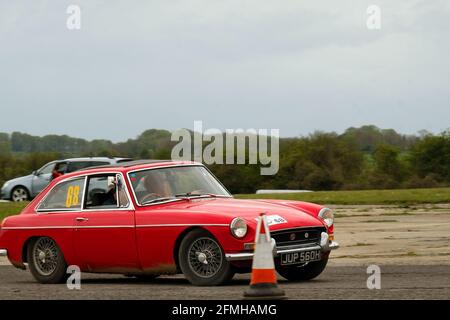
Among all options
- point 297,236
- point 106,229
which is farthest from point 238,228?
point 106,229

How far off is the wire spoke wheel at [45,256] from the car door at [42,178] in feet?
75.4

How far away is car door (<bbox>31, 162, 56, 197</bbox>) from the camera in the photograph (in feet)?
118

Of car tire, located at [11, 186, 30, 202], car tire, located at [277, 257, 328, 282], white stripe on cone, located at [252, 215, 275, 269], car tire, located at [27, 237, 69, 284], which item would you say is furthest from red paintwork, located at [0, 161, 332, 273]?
car tire, located at [11, 186, 30, 202]

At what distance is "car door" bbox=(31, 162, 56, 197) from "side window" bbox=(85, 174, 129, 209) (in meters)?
23.3

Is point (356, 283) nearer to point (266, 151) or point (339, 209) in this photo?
point (339, 209)

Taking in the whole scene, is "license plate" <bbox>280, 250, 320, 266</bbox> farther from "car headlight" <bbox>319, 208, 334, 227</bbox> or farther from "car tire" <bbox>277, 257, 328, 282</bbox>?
"car headlight" <bbox>319, 208, 334, 227</bbox>

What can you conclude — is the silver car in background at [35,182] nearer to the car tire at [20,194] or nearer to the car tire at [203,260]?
the car tire at [20,194]

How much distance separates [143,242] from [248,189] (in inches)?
1966

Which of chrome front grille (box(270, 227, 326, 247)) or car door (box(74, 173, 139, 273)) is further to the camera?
car door (box(74, 173, 139, 273))

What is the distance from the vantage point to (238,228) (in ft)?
35.6

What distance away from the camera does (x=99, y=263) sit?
1215 centimetres

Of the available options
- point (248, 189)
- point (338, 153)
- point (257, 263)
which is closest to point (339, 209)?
point (257, 263)

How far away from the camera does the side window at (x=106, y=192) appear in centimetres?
1221

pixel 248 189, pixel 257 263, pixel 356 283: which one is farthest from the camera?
pixel 248 189
